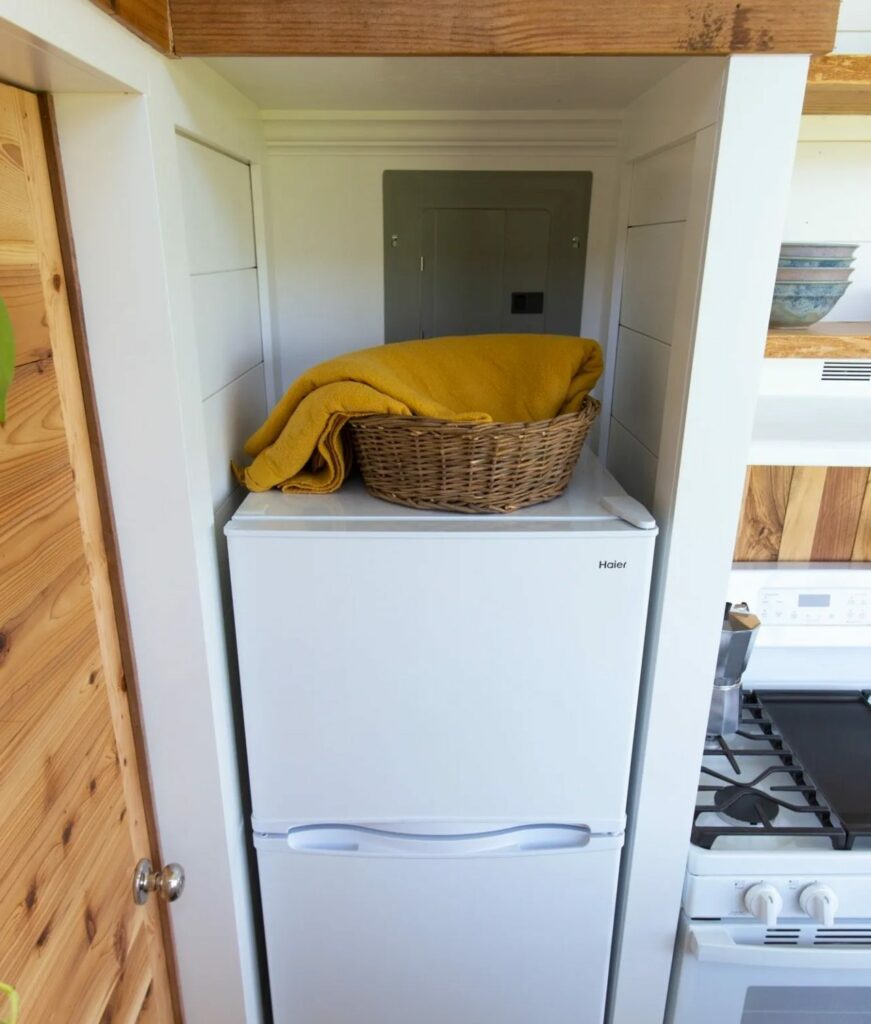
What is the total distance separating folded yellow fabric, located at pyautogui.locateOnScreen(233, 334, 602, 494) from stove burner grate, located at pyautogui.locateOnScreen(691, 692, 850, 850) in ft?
2.31

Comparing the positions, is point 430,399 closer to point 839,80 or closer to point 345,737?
point 345,737

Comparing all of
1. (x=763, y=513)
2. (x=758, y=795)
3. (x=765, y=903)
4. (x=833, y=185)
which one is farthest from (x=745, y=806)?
(x=833, y=185)

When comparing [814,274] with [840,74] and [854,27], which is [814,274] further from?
[854,27]

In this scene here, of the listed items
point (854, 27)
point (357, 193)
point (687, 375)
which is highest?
point (854, 27)

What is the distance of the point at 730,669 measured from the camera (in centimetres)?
138

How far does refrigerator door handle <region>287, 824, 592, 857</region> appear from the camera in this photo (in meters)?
1.14

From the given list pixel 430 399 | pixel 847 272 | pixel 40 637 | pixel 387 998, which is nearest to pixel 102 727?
pixel 40 637

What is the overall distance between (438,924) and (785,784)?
2.10ft

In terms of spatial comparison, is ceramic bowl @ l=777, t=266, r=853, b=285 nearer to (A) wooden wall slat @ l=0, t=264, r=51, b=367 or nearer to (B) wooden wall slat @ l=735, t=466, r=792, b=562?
(B) wooden wall slat @ l=735, t=466, r=792, b=562

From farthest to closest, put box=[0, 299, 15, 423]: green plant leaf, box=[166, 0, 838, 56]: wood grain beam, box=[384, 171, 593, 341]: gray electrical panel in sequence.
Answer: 1. box=[384, 171, 593, 341]: gray electrical panel
2. box=[166, 0, 838, 56]: wood grain beam
3. box=[0, 299, 15, 423]: green plant leaf

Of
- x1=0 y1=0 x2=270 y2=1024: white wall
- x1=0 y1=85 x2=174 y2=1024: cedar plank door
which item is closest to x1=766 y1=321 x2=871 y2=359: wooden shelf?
x1=0 y1=0 x2=270 y2=1024: white wall

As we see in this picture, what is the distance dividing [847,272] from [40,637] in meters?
1.16

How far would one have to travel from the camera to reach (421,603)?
100 centimetres

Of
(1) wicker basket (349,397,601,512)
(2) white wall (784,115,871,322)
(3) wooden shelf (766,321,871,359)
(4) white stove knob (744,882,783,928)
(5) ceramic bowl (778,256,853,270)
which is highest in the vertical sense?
(2) white wall (784,115,871,322)
